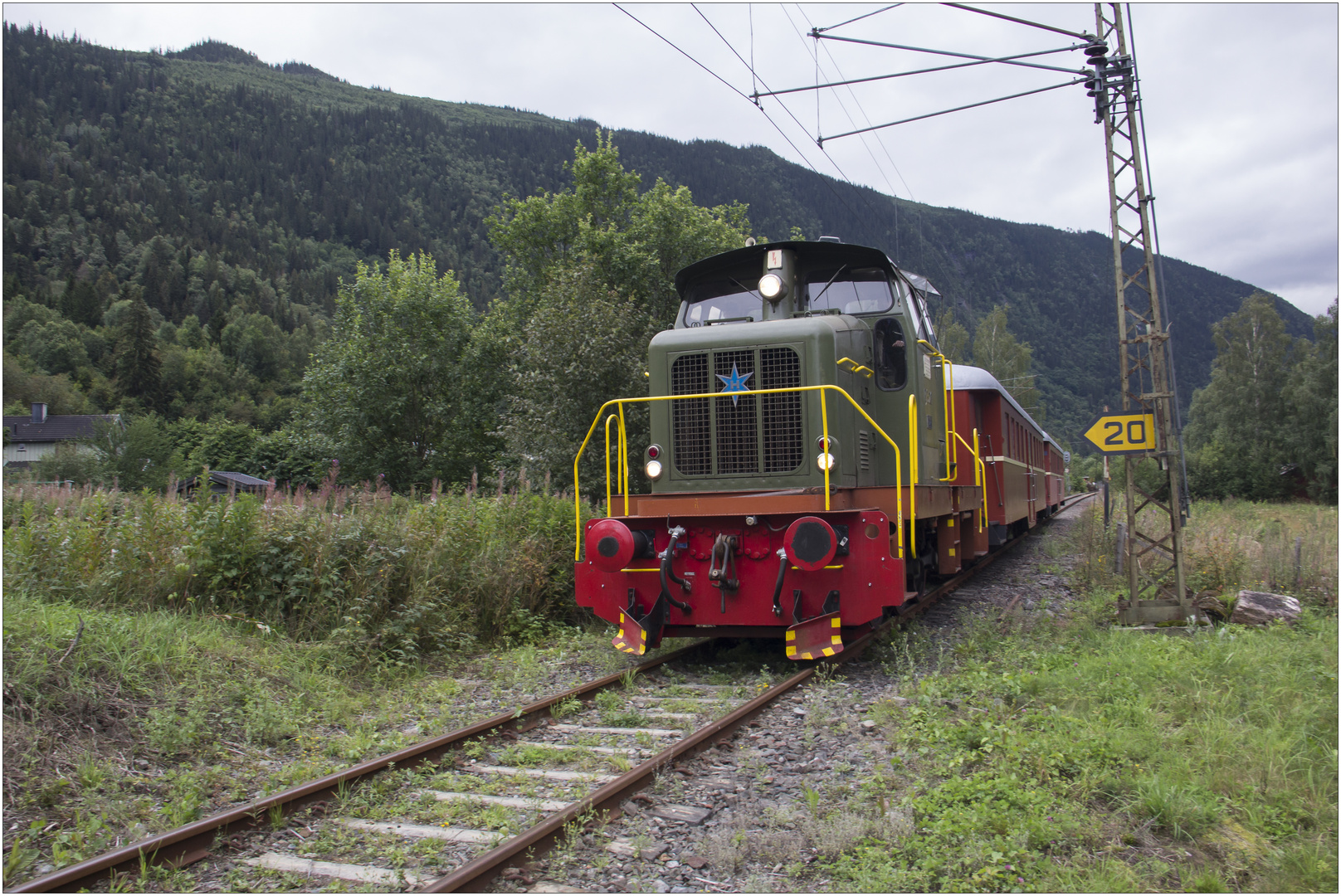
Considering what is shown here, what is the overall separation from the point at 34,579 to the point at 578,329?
8.38 metres

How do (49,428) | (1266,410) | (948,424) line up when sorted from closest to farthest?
(948,424) → (1266,410) → (49,428)

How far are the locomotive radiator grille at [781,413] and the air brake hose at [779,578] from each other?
73 centimetres

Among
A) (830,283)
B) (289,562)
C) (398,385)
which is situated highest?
(398,385)

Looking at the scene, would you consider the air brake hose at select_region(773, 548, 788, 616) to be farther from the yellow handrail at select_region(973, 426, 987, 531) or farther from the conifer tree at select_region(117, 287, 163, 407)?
the conifer tree at select_region(117, 287, 163, 407)

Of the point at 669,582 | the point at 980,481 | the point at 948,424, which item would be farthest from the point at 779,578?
the point at 980,481

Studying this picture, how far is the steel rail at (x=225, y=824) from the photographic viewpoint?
2859 millimetres

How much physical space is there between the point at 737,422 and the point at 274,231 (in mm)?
130599

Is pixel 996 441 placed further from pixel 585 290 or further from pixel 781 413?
pixel 585 290

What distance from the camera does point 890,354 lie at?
7180mm

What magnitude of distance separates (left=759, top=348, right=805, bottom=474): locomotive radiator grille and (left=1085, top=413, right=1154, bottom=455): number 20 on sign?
3.26 meters

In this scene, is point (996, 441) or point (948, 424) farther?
point (996, 441)

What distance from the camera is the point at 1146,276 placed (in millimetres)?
7750

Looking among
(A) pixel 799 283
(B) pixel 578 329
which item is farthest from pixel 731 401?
(B) pixel 578 329

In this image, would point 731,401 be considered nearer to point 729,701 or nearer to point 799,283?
point 799,283
